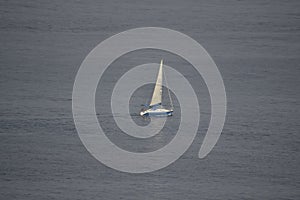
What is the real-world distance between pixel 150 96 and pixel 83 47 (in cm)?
3710

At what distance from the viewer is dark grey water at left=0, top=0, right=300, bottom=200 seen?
8481cm

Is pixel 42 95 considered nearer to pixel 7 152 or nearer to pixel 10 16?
pixel 7 152

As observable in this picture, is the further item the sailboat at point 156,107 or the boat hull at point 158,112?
the sailboat at point 156,107

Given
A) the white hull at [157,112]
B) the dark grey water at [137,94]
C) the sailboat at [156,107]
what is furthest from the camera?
the sailboat at [156,107]

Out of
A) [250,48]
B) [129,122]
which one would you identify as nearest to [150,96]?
[129,122]

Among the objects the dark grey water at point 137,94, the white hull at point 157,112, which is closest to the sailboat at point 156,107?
the white hull at point 157,112

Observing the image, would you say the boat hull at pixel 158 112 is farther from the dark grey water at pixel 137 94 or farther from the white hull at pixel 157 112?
the dark grey water at pixel 137 94

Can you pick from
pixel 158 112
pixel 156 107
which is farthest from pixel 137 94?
pixel 158 112

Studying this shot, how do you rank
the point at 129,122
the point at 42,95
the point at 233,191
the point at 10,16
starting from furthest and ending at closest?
the point at 10,16 < the point at 42,95 < the point at 129,122 < the point at 233,191

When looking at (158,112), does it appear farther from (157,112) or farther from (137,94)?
(137,94)

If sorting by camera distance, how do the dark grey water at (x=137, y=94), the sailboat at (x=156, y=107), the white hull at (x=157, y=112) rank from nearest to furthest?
the dark grey water at (x=137, y=94)
the white hull at (x=157, y=112)
the sailboat at (x=156, y=107)

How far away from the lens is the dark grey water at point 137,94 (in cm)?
8481

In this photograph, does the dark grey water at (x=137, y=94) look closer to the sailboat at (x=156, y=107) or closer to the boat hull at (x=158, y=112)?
the boat hull at (x=158, y=112)

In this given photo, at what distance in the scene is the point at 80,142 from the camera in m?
96.2
